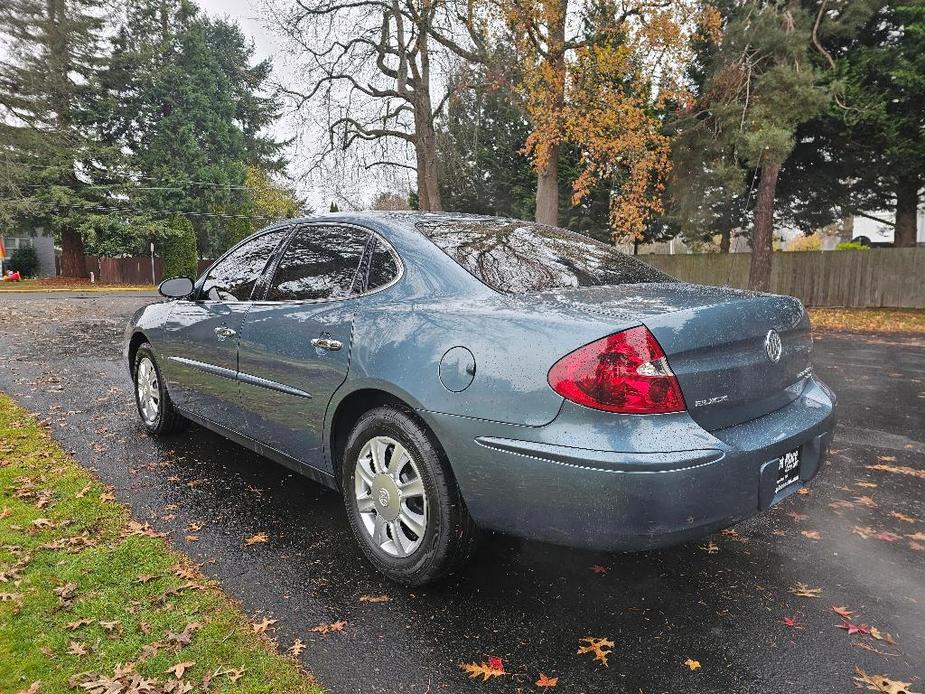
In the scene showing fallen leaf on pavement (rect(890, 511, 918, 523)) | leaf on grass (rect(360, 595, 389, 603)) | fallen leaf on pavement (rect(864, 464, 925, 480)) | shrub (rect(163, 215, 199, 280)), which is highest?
shrub (rect(163, 215, 199, 280))

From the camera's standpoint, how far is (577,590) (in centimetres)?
282

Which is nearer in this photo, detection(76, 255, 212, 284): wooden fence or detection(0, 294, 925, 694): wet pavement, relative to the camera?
detection(0, 294, 925, 694): wet pavement

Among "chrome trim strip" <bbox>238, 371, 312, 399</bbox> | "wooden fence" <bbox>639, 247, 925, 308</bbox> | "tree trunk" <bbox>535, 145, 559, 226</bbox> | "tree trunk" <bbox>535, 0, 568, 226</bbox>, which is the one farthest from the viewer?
"wooden fence" <bbox>639, 247, 925, 308</bbox>

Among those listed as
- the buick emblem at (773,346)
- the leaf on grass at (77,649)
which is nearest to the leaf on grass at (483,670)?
the leaf on grass at (77,649)

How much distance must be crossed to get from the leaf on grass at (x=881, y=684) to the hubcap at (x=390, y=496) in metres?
1.69

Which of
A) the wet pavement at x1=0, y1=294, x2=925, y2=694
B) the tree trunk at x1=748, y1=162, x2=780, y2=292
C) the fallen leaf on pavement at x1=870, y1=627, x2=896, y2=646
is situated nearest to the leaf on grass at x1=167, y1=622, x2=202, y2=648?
the wet pavement at x1=0, y1=294, x2=925, y2=694

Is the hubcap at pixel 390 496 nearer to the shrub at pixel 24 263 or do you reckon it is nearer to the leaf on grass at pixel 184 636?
the leaf on grass at pixel 184 636

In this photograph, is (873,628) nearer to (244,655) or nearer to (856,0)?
(244,655)

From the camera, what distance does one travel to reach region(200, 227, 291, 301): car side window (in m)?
3.96

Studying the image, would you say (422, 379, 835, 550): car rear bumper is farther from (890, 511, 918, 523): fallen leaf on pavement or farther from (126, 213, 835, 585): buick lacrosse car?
(890, 511, 918, 523): fallen leaf on pavement

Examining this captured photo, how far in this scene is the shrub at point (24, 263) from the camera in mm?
40438

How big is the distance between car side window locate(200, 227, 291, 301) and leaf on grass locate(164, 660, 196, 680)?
2183 millimetres

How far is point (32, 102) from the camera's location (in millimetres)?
30750

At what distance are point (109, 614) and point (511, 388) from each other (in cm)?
189
